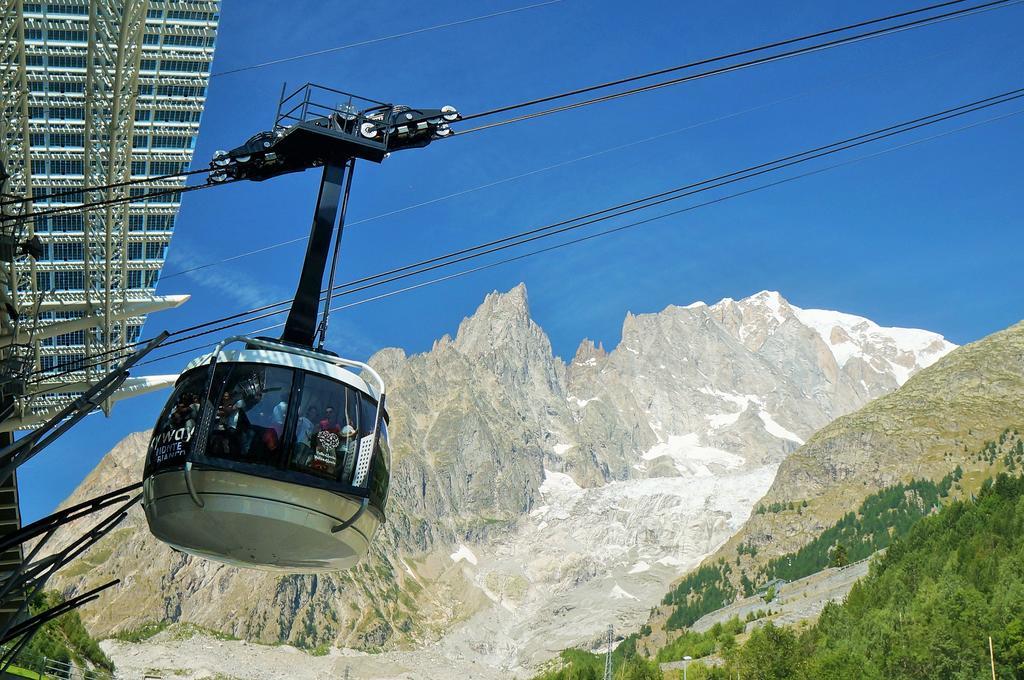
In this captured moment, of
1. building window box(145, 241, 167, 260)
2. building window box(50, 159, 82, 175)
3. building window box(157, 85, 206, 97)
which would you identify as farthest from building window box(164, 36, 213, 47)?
building window box(145, 241, 167, 260)

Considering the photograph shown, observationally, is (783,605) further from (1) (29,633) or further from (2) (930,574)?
(1) (29,633)

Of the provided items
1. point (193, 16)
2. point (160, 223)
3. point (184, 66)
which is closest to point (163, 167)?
point (160, 223)

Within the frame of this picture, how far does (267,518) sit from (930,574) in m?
93.7

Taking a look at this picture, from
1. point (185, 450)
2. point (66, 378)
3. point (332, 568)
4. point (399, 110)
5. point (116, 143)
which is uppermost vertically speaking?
point (116, 143)

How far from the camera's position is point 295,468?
48.5 ft

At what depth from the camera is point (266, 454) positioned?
48.2 ft

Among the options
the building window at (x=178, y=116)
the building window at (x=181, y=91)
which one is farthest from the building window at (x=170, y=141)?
the building window at (x=181, y=91)

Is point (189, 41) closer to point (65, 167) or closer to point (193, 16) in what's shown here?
point (193, 16)

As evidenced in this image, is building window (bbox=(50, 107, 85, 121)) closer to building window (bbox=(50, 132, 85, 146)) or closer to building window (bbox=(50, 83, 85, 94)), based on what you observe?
building window (bbox=(50, 132, 85, 146))

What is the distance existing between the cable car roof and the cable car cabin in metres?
0.02

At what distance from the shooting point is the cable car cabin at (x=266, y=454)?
48.2 feet

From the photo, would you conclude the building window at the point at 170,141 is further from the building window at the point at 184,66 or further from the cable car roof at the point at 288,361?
the cable car roof at the point at 288,361

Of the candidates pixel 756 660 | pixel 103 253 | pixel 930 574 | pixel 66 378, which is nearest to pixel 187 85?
pixel 103 253

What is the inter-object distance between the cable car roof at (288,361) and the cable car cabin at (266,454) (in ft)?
0.05
